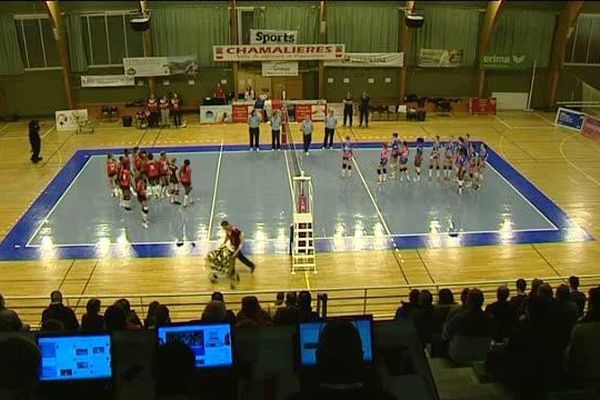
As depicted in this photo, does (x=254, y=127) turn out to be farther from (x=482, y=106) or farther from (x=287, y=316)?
(x=287, y=316)

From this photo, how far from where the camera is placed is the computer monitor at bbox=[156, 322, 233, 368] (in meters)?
5.25

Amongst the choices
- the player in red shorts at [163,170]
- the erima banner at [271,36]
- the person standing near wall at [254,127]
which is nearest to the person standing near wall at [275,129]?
the person standing near wall at [254,127]

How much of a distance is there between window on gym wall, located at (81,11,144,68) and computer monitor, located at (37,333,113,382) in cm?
2522

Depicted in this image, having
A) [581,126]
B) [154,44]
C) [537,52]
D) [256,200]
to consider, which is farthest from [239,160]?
[537,52]

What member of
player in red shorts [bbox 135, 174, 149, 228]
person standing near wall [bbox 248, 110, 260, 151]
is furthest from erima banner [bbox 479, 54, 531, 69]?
player in red shorts [bbox 135, 174, 149, 228]

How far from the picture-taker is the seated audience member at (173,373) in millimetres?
3312

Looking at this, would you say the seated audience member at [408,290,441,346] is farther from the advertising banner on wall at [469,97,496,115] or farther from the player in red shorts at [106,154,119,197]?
the advertising banner on wall at [469,97,496,115]

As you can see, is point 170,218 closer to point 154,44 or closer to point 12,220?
point 12,220

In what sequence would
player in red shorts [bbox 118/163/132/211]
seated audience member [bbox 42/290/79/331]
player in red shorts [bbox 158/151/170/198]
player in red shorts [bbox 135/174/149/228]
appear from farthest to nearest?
player in red shorts [bbox 158/151/170/198] → player in red shorts [bbox 118/163/132/211] → player in red shorts [bbox 135/174/149/228] → seated audience member [bbox 42/290/79/331]

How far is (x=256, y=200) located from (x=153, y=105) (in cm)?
1109

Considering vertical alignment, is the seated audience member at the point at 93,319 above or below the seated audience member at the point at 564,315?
below

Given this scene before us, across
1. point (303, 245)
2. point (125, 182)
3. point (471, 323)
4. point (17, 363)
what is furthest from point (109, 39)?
point (17, 363)

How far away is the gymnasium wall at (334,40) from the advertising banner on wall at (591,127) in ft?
17.1

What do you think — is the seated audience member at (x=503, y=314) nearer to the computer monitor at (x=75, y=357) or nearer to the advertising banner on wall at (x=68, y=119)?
the computer monitor at (x=75, y=357)
